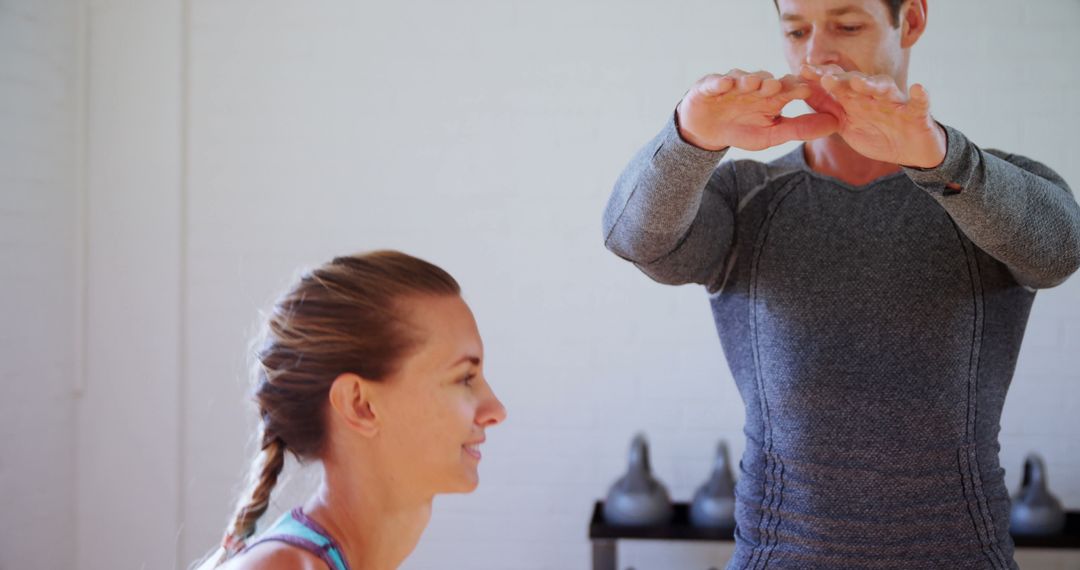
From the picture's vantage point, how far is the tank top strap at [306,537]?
1120 mm

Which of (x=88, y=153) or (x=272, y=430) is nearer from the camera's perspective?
(x=272, y=430)

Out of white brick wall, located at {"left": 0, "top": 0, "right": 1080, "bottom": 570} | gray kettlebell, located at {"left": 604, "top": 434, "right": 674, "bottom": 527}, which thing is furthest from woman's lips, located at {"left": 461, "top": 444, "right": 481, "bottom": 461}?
white brick wall, located at {"left": 0, "top": 0, "right": 1080, "bottom": 570}

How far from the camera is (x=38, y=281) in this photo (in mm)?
3031

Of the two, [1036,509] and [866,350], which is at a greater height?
[866,350]

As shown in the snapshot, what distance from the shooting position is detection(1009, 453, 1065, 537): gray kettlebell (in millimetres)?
2600

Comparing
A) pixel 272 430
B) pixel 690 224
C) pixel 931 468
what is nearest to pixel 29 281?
pixel 272 430

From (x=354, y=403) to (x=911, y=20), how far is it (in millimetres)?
869

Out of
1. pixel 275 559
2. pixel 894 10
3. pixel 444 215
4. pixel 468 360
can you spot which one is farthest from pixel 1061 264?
pixel 444 215

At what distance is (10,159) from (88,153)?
11.8 inches

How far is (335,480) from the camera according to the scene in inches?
48.7

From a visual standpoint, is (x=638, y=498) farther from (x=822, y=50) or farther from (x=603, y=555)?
(x=822, y=50)

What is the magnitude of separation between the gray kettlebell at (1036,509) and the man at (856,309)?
1518mm

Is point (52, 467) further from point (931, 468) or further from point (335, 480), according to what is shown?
point (931, 468)

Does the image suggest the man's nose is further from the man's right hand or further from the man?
the man's right hand
